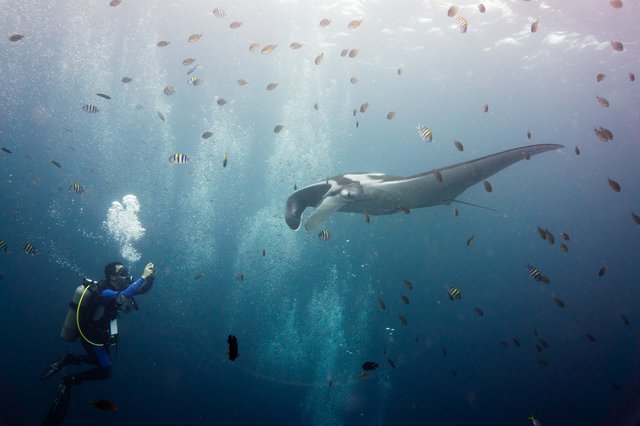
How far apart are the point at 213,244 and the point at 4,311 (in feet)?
70.9

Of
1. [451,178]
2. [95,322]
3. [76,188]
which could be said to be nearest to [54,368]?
[95,322]

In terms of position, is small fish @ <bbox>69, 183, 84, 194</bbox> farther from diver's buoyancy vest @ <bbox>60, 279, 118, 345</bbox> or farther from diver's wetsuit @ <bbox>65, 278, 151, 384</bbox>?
diver's wetsuit @ <bbox>65, 278, 151, 384</bbox>

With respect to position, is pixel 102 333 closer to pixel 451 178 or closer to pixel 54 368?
pixel 54 368

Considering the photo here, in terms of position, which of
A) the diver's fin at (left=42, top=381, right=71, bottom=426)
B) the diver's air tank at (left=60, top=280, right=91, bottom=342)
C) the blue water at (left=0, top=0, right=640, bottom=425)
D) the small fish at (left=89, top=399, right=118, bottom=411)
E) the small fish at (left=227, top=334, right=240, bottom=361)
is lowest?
the blue water at (left=0, top=0, right=640, bottom=425)

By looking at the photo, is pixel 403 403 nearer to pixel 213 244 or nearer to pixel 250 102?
pixel 213 244

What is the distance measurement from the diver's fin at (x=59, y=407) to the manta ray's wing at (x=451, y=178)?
7.31 meters

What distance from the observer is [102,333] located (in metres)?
6.75

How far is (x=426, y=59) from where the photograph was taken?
25.1 meters

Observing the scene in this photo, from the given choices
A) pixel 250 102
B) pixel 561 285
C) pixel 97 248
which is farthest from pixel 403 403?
pixel 561 285

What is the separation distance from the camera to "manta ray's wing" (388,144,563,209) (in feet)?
18.5

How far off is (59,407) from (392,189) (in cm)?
762

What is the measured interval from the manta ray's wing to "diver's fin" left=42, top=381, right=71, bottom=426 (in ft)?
24.0

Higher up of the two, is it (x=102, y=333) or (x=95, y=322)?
(x=95, y=322)

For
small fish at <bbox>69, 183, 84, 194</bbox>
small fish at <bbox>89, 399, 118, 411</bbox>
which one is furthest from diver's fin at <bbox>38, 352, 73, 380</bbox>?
small fish at <bbox>69, 183, 84, 194</bbox>
